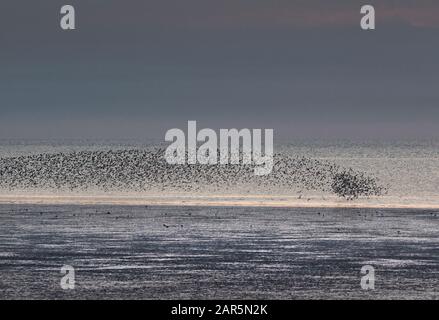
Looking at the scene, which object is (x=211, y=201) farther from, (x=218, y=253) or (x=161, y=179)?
(x=218, y=253)

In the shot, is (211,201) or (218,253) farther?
(211,201)

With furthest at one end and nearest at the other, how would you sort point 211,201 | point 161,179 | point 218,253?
point 161,179 < point 211,201 < point 218,253

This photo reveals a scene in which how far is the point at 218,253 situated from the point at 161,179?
70.1m

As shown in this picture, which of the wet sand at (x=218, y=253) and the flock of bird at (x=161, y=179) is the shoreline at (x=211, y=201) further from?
the wet sand at (x=218, y=253)

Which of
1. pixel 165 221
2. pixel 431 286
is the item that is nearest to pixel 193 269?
pixel 431 286

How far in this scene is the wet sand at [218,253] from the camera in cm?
4281

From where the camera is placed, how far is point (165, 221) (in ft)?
223

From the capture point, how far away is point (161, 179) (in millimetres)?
122562

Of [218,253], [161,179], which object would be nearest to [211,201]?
[161,179]

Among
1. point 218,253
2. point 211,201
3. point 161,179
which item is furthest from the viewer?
point 161,179

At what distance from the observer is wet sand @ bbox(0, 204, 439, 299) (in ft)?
140

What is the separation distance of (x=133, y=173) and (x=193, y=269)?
79.8 metres

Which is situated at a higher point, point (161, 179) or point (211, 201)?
point (161, 179)
